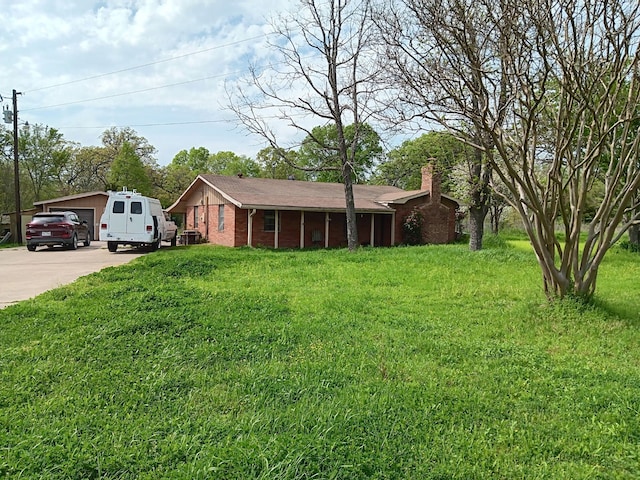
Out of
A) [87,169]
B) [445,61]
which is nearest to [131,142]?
[87,169]

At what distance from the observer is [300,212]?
1864 centimetres

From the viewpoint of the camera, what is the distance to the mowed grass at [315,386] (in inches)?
101

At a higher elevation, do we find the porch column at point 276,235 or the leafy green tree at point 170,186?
the leafy green tree at point 170,186

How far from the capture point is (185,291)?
23.9 ft

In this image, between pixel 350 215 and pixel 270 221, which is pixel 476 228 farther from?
pixel 270 221

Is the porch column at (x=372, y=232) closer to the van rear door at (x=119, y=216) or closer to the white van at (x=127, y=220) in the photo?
the white van at (x=127, y=220)

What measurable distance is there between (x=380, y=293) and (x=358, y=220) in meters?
13.0

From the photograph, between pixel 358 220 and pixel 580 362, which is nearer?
pixel 580 362

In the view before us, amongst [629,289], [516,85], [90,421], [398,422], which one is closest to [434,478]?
[398,422]

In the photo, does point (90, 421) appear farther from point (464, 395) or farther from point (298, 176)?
point (298, 176)

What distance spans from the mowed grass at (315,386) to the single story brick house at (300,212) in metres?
10.4

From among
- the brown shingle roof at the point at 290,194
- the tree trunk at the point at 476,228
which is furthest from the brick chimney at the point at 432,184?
the tree trunk at the point at 476,228

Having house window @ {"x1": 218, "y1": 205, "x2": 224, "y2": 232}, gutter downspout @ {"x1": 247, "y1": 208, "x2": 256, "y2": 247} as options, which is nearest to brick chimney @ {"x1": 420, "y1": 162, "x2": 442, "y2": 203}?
gutter downspout @ {"x1": 247, "y1": 208, "x2": 256, "y2": 247}

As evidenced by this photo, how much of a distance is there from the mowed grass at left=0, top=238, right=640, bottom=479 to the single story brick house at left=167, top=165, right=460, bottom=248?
1037 cm
